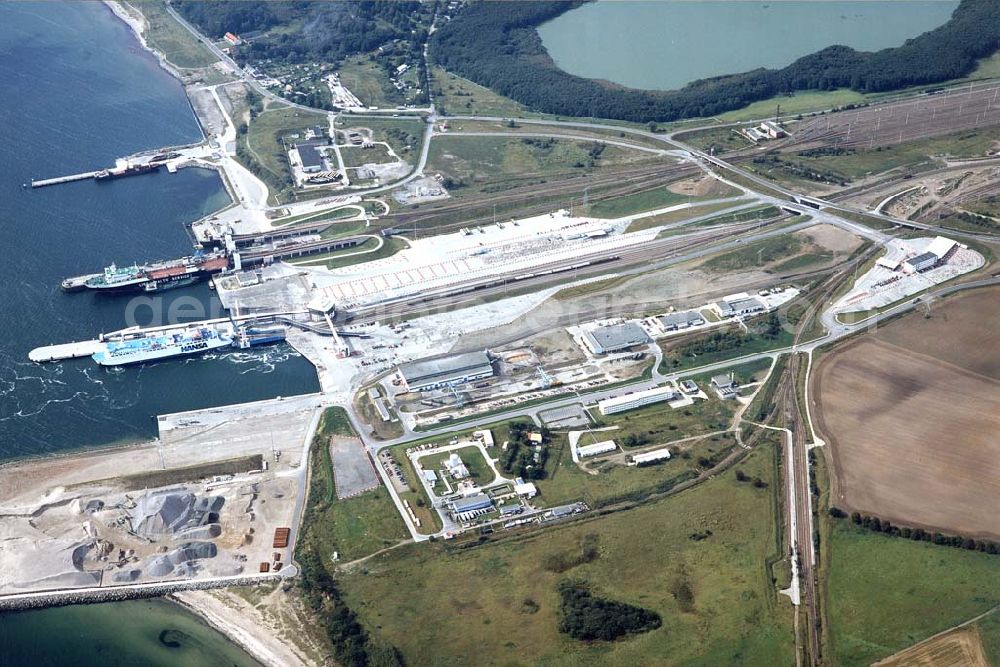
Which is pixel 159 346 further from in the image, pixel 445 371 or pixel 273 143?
pixel 273 143

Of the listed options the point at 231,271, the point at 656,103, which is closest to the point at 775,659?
the point at 231,271

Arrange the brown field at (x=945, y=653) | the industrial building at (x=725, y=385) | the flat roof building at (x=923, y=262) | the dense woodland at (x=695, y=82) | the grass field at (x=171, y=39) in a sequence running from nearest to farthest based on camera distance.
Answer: the brown field at (x=945, y=653) → the industrial building at (x=725, y=385) → the flat roof building at (x=923, y=262) → the dense woodland at (x=695, y=82) → the grass field at (x=171, y=39)

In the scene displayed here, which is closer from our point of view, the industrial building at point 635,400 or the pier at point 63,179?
the industrial building at point 635,400

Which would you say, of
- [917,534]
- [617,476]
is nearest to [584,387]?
[617,476]

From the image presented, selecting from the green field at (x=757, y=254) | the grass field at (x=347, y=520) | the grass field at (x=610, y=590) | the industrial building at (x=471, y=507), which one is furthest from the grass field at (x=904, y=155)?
the grass field at (x=347, y=520)

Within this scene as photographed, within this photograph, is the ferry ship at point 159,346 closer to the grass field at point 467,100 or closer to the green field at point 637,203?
the green field at point 637,203

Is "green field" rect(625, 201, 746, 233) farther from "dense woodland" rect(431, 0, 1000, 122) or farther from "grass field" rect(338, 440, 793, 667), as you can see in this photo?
"grass field" rect(338, 440, 793, 667)

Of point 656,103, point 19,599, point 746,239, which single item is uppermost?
point 656,103

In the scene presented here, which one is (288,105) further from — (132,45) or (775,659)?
(775,659)

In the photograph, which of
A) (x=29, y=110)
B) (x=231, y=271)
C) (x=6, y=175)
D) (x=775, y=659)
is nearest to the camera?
(x=775, y=659)
